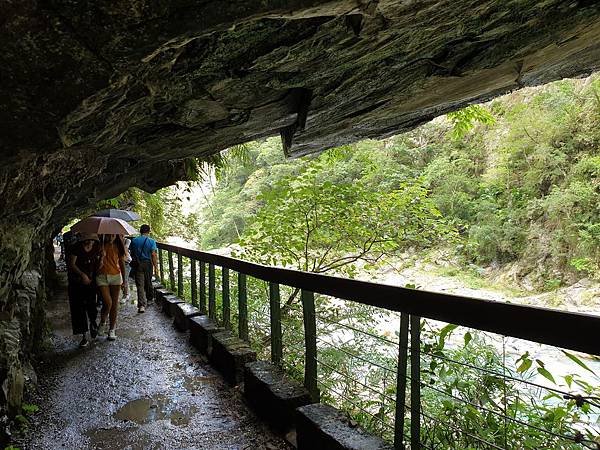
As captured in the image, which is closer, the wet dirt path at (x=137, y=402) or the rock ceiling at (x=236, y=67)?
the rock ceiling at (x=236, y=67)

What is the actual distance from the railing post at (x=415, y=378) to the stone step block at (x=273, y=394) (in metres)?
1.19

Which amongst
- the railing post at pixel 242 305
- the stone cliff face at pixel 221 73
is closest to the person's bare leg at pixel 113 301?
the stone cliff face at pixel 221 73

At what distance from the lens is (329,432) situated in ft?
9.09

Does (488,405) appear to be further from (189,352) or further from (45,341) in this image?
(45,341)

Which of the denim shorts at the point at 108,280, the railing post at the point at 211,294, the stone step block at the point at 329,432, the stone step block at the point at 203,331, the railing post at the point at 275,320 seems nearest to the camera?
the stone step block at the point at 329,432

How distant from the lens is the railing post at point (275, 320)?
3.99 meters

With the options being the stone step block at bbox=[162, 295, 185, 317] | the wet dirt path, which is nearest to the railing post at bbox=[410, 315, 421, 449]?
the wet dirt path

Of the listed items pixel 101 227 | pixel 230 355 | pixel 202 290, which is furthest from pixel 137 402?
pixel 101 227

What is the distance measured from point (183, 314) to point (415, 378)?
17.0ft

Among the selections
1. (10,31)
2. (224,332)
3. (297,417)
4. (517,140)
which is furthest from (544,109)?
(10,31)

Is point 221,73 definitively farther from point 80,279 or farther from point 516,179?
point 516,179

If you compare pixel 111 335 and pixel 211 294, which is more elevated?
pixel 211 294

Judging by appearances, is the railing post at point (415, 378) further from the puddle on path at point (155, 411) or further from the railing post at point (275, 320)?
the puddle on path at point (155, 411)

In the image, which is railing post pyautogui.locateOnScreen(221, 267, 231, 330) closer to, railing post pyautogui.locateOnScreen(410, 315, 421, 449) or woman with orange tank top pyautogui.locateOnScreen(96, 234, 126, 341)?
woman with orange tank top pyautogui.locateOnScreen(96, 234, 126, 341)
